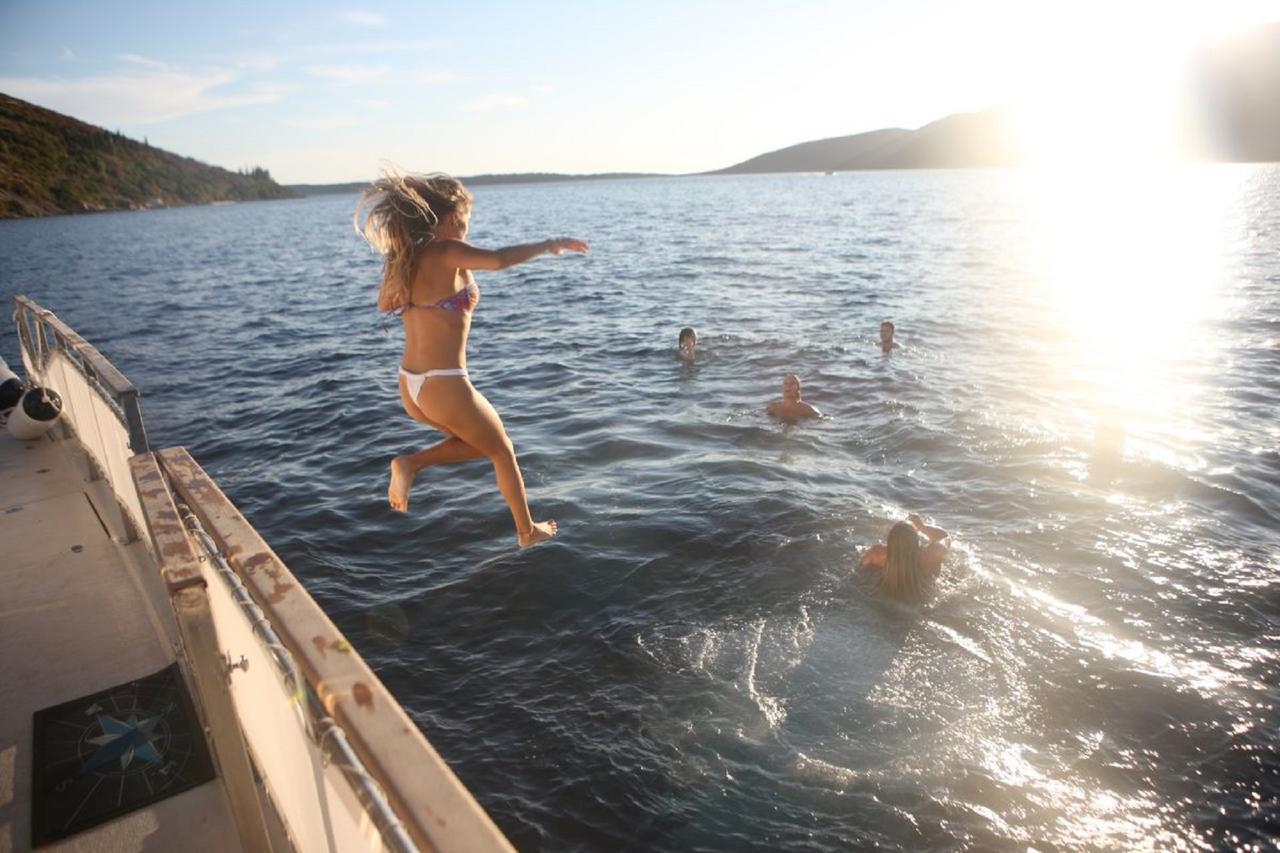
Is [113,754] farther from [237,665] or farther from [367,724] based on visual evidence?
[367,724]

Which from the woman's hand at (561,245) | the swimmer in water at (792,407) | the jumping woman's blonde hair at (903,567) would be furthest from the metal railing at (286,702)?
the swimmer in water at (792,407)

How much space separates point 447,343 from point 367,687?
2729mm

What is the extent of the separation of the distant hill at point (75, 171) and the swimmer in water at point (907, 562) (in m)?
146

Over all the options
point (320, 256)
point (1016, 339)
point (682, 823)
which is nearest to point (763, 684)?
point (682, 823)

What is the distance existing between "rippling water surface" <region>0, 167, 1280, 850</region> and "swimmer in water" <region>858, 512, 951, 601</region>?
0.87 ft

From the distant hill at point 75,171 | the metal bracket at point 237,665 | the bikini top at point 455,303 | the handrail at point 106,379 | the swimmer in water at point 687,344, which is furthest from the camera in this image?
the distant hill at point 75,171

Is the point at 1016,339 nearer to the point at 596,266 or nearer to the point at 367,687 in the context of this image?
the point at 367,687

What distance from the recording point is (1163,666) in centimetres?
736

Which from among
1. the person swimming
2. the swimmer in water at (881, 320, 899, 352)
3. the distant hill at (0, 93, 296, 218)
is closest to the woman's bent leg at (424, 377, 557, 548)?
the person swimming

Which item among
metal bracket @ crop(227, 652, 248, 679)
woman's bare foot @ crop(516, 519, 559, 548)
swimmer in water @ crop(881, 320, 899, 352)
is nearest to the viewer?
metal bracket @ crop(227, 652, 248, 679)

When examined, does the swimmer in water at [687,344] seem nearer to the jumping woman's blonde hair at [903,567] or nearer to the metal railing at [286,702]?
the jumping woman's blonde hair at [903,567]

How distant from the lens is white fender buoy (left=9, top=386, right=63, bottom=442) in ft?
28.4

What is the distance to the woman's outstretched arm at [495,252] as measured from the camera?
395 cm

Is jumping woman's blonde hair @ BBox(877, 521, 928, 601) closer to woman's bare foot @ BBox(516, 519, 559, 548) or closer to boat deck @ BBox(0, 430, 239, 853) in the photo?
woman's bare foot @ BBox(516, 519, 559, 548)
